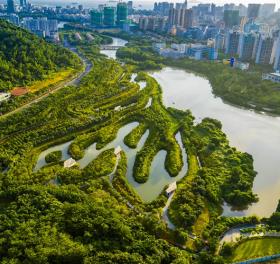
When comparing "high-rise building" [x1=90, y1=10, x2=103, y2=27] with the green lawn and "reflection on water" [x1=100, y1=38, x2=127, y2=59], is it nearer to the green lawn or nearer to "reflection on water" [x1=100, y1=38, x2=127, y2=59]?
"reflection on water" [x1=100, y1=38, x2=127, y2=59]

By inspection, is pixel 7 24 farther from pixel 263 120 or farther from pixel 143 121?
pixel 263 120

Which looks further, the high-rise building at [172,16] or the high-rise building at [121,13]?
the high-rise building at [121,13]

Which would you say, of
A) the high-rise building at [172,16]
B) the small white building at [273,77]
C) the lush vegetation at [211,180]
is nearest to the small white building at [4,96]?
the lush vegetation at [211,180]

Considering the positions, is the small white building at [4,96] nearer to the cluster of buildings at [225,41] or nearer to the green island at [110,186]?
the green island at [110,186]

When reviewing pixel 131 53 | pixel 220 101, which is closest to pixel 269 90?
pixel 220 101

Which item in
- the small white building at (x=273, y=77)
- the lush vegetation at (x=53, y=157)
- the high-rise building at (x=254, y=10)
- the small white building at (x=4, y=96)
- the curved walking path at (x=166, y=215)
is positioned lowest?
the curved walking path at (x=166, y=215)

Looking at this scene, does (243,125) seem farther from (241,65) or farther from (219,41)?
(219,41)

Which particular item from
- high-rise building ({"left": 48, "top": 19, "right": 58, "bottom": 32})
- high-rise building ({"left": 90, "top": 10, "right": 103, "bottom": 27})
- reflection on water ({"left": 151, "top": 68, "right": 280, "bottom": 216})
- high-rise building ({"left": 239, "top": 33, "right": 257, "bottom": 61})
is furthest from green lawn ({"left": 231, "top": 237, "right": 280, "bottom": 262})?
high-rise building ({"left": 90, "top": 10, "right": 103, "bottom": 27})
